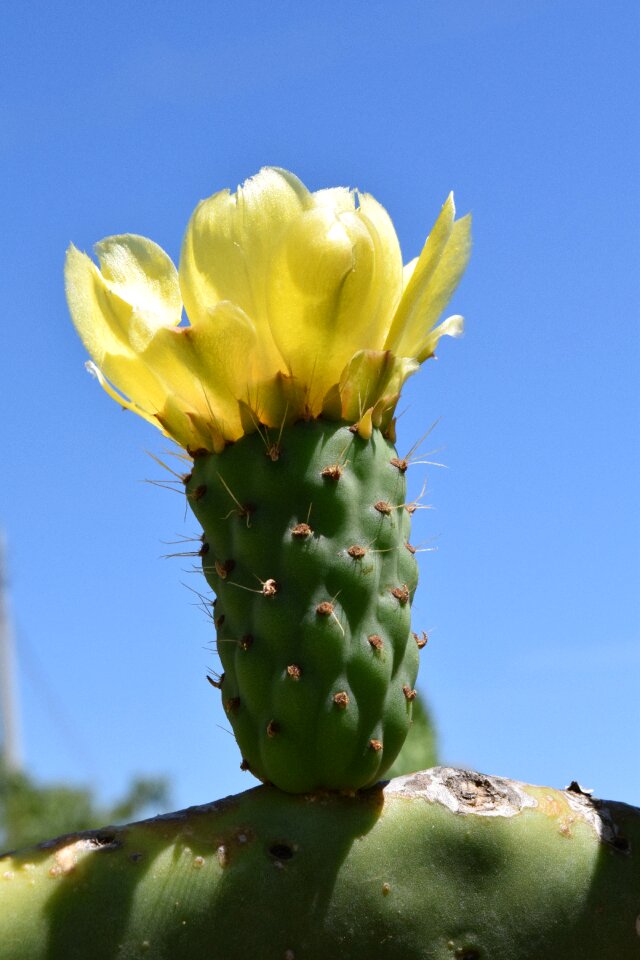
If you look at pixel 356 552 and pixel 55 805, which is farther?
pixel 55 805

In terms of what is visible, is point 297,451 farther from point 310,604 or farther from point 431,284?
point 431,284

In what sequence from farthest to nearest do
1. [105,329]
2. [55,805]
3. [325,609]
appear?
[55,805] → [105,329] → [325,609]

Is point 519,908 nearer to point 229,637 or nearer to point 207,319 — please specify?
point 229,637

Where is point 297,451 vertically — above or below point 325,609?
above

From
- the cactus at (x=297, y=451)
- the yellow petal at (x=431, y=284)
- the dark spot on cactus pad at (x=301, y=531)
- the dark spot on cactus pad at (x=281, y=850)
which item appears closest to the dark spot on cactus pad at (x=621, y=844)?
the cactus at (x=297, y=451)

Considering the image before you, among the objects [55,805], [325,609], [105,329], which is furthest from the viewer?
[55,805]

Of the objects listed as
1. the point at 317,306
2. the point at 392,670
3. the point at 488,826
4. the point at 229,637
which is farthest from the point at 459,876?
the point at 317,306

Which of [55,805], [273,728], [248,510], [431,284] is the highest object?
[431,284]

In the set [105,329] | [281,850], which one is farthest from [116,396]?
[281,850]
